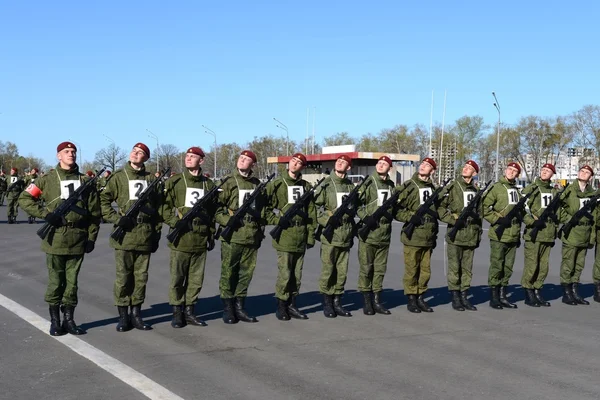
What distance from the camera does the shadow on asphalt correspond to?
26.2ft

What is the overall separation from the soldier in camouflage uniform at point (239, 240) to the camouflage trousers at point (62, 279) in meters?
1.67

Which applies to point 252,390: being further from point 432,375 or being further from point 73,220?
point 73,220

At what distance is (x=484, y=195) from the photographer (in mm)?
9273

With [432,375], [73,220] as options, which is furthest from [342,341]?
[73,220]

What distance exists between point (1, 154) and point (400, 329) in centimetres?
11982

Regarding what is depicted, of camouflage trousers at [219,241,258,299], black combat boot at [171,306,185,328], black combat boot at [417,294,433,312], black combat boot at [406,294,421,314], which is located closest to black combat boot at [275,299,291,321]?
camouflage trousers at [219,241,258,299]

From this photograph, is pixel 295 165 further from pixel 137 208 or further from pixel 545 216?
pixel 545 216

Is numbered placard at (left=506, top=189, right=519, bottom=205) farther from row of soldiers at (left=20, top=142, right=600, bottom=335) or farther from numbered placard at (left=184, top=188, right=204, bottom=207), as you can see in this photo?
numbered placard at (left=184, top=188, right=204, bottom=207)

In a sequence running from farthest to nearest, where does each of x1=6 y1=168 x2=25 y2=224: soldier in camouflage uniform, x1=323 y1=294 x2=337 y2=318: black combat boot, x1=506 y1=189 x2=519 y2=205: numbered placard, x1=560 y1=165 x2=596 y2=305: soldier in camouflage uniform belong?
x1=6 y1=168 x2=25 y2=224: soldier in camouflage uniform → x1=560 y1=165 x2=596 y2=305: soldier in camouflage uniform → x1=506 y1=189 x2=519 y2=205: numbered placard → x1=323 y1=294 x2=337 y2=318: black combat boot

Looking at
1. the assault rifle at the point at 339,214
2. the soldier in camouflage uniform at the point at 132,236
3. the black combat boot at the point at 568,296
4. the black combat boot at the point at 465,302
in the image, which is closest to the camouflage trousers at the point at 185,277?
the soldier in camouflage uniform at the point at 132,236

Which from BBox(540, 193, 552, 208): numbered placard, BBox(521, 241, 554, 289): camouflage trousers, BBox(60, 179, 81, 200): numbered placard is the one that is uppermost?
BBox(60, 179, 81, 200): numbered placard

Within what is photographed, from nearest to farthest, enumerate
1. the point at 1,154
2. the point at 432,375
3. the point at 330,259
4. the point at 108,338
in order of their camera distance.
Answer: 1. the point at 432,375
2. the point at 108,338
3. the point at 330,259
4. the point at 1,154

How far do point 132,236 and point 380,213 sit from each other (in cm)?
308

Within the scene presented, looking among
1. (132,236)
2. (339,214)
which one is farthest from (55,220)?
(339,214)
